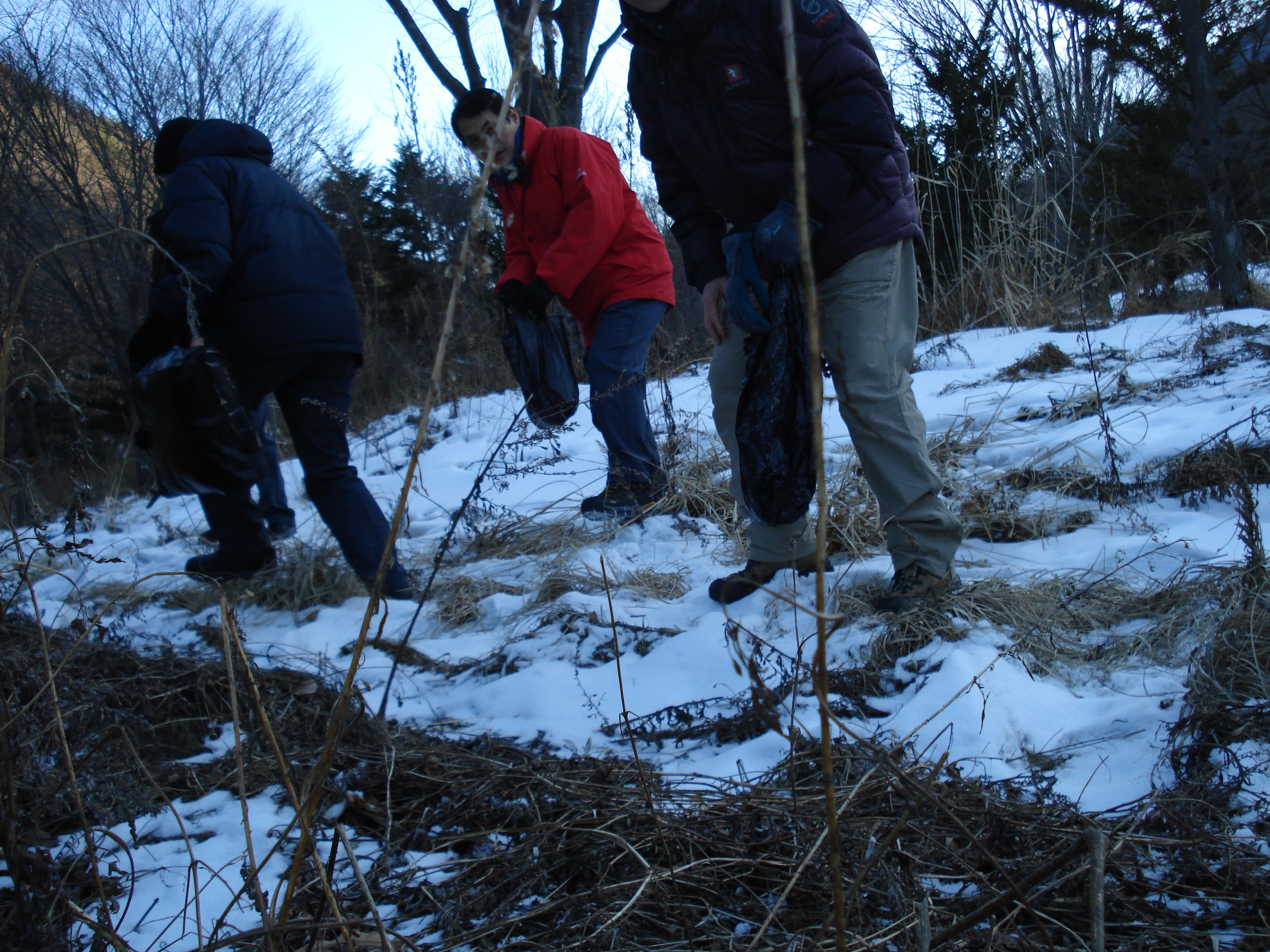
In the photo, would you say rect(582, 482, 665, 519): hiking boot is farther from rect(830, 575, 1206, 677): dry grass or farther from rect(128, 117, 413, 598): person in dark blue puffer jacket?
rect(830, 575, 1206, 677): dry grass

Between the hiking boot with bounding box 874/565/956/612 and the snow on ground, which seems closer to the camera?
the snow on ground

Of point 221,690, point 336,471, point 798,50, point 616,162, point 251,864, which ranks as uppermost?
point 616,162

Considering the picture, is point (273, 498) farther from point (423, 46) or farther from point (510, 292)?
point (423, 46)

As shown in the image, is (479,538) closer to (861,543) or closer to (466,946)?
(861,543)

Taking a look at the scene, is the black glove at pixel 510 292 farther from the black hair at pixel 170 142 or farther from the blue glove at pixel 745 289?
the blue glove at pixel 745 289

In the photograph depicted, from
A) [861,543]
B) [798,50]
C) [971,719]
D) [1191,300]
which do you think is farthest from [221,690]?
[1191,300]

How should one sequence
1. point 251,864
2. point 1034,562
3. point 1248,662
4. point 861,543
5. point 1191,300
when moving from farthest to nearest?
point 1191,300 → point 861,543 → point 1034,562 → point 1248,662 → point 251,864

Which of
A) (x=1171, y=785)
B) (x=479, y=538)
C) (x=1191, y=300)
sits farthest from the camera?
(x=1191, y=300)

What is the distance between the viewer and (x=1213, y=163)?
4.99 meters

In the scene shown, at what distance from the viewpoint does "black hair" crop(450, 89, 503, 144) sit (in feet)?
8.66

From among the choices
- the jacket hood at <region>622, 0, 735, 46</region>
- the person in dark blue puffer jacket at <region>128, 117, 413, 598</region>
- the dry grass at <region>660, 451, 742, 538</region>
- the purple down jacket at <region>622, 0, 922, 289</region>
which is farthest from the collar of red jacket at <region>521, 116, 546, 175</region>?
the dry grass at <region>660, 451, 742, 538</region>

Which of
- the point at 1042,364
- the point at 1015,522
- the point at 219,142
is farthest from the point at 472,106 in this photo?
the point at 1042,364

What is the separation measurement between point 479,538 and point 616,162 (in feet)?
5.27

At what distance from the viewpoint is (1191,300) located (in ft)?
17.2
